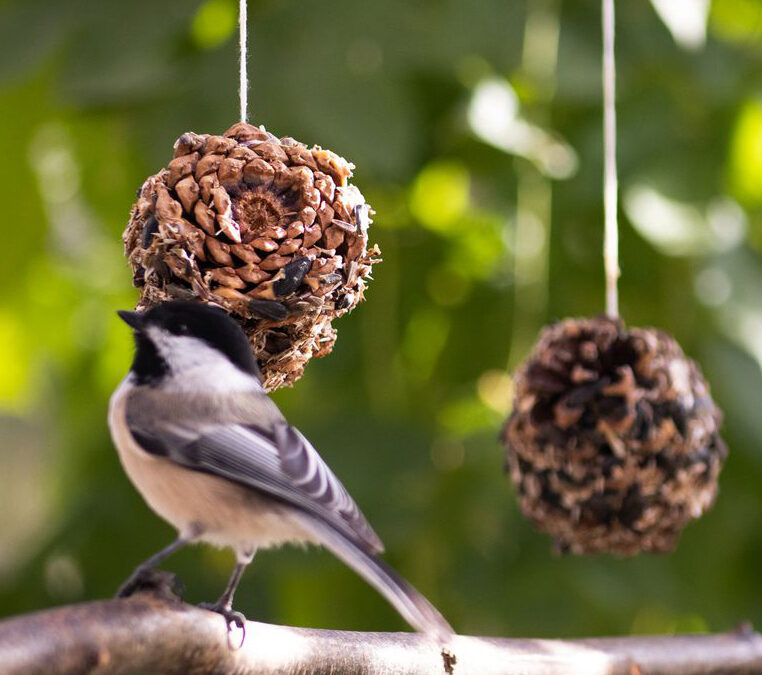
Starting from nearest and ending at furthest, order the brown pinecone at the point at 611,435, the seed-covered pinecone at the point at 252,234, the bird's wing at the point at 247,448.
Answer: the bird's wing at the point at 247,448 < the seed-covered pinecone at the point at 252,234 < the brown pinecone at the point at 611,435

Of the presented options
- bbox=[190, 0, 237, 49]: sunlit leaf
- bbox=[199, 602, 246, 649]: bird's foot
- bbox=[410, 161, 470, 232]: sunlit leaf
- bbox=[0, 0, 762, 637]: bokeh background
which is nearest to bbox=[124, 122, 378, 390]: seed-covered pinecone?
bbox=[199, 602, 246, 649]: bird's foot

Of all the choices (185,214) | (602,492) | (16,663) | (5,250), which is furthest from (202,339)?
(5,250)

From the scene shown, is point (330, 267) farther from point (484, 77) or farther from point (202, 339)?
point (484, 77)

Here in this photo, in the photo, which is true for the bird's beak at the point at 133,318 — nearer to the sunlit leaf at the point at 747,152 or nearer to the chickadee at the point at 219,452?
the chickadee at the point at 219,452

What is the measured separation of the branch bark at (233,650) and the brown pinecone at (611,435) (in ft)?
0.50

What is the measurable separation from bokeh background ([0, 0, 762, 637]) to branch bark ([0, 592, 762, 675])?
54cm

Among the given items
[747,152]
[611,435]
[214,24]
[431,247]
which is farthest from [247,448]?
[747,152]

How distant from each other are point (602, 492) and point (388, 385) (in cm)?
76

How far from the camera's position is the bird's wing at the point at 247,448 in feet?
3.22

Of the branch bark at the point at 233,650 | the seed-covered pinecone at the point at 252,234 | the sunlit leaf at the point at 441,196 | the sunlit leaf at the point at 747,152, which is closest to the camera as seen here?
the branch bark at the point at 233,650

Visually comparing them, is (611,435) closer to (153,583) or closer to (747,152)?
(153,583)

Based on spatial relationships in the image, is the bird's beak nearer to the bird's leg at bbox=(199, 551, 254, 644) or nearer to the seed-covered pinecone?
the seed-covered pinecone

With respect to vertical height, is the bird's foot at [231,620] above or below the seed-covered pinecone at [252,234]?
below

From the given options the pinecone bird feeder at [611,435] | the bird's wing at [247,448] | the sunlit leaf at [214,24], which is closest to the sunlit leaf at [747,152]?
the pinecone bird feeder at [611,435]
